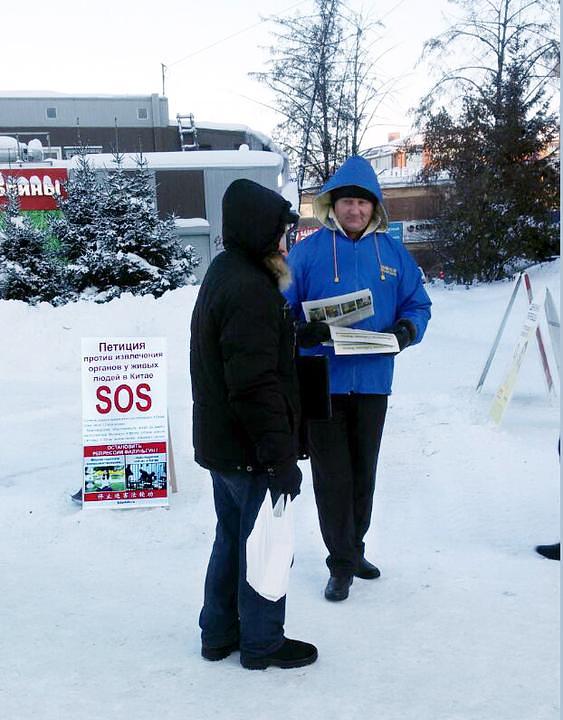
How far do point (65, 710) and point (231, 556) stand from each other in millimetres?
800

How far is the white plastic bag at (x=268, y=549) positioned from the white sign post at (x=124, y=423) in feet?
7.34

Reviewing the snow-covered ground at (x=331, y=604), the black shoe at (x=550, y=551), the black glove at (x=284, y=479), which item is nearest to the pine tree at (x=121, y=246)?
the snow-covered ground at (x=331, y=604)

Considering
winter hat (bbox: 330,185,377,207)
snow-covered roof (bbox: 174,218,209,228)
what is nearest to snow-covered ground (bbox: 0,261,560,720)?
winter hat (bbox: 330,185,377,207)

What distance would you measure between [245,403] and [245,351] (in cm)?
18

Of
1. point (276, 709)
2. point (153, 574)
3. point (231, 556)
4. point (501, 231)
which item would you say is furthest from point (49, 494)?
point (501, 231)

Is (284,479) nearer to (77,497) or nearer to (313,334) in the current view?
(313,334)

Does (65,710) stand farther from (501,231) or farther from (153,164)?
(153,164)

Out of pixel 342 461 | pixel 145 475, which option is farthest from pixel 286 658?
pixel 145 475

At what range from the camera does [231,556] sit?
297 cm

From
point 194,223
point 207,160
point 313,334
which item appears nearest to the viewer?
point 313,334

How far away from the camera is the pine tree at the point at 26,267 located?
1488 centimetres

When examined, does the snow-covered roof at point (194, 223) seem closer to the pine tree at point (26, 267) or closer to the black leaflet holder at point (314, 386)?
the pine tree at point (26, 267)

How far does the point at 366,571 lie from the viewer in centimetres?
381

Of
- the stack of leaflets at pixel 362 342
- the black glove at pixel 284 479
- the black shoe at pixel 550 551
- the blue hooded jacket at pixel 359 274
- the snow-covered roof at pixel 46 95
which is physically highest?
the snow-covered roof at pixel 46 95
